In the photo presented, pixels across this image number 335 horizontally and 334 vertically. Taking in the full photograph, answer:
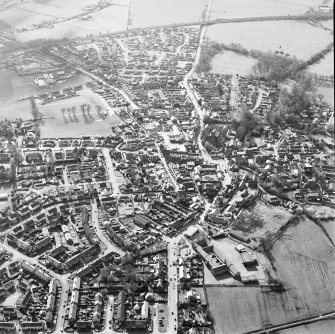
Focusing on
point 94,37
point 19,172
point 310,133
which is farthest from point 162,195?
point 94,37

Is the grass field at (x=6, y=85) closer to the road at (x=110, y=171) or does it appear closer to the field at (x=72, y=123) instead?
the field at (x=72, y=123)

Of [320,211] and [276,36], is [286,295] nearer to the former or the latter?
[320,211]

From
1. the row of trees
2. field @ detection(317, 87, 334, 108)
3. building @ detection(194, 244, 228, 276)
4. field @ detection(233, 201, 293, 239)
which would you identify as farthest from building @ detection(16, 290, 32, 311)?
the row of trees

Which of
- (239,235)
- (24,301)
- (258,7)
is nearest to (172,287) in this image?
(239,235)

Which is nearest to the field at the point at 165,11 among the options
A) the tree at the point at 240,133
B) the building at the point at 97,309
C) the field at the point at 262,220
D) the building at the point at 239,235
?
the tree at the point at 240,133

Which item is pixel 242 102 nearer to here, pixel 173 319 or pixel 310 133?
pixel 310 133

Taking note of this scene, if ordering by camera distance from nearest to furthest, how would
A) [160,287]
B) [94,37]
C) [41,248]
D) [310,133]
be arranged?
[160,287] → [41,248] → [310,133] → [94,37]
